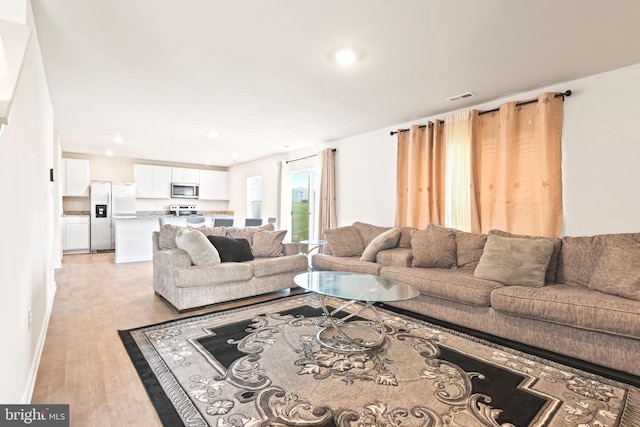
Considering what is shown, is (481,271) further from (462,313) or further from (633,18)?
(633,18)

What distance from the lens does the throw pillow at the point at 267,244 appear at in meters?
4.34

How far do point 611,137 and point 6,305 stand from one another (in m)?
4.69

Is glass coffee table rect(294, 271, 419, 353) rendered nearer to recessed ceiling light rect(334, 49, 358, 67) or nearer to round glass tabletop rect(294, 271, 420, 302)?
round glass tabletop rect(294, 271, 420, 302)

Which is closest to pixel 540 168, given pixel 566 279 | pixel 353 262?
pixel 566 279

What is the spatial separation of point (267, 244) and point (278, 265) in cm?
49

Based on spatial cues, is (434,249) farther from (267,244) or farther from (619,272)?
(267,244)

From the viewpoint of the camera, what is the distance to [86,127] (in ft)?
17.4

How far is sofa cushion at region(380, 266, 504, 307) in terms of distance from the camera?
9.14ft

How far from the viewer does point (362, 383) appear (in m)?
1.96

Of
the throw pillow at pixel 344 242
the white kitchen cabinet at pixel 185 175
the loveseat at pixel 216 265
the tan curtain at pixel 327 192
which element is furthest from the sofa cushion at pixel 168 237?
the white kitchen cabinet at pixel 185 175

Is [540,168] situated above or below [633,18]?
below

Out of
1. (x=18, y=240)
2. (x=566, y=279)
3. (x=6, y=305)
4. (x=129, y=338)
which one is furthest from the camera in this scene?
(x=566, y=279)

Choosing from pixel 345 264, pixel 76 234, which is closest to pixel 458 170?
pixel 345 264

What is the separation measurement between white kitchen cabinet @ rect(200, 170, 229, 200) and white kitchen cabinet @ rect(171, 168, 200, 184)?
0.15 metres
